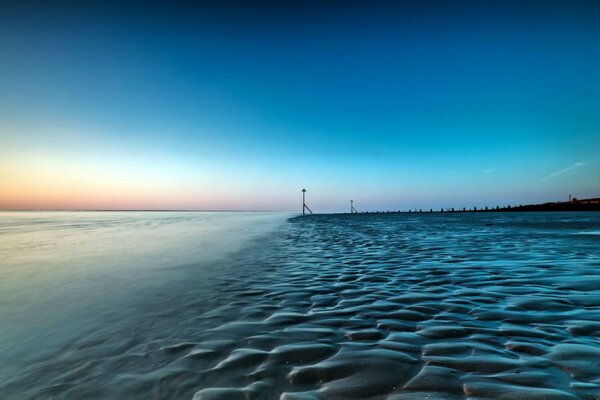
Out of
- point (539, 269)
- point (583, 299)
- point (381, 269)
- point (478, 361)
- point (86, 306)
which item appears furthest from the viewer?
point (381, 269)

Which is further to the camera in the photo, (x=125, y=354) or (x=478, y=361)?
(x=125, y=354)

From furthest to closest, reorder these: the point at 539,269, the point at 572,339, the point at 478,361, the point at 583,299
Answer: the point at 539,269 < the point at 583,299 < the point at 572,339 < the point at 478,361

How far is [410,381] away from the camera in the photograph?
10.2 feet

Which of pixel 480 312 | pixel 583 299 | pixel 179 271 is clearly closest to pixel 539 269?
pixel 583 299

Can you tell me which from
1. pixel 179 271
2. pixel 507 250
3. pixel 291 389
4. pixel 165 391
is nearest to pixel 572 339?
pixel 291 389

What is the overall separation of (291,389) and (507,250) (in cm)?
1364

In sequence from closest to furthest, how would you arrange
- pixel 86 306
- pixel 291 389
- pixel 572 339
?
pixel 291 389, pixel 572 339, pixel 86 306

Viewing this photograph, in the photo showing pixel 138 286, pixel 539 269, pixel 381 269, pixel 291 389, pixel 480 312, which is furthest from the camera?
pixel 381 269

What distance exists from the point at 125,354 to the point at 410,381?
343 cm

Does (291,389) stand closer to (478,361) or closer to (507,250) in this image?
(478,361)

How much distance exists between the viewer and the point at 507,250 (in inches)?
531

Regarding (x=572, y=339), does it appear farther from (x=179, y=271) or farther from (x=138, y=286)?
(x=179, y=271)

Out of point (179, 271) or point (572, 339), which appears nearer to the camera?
point (572, 339)

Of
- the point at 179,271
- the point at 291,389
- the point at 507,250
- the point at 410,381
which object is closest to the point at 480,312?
the point at 410,381
